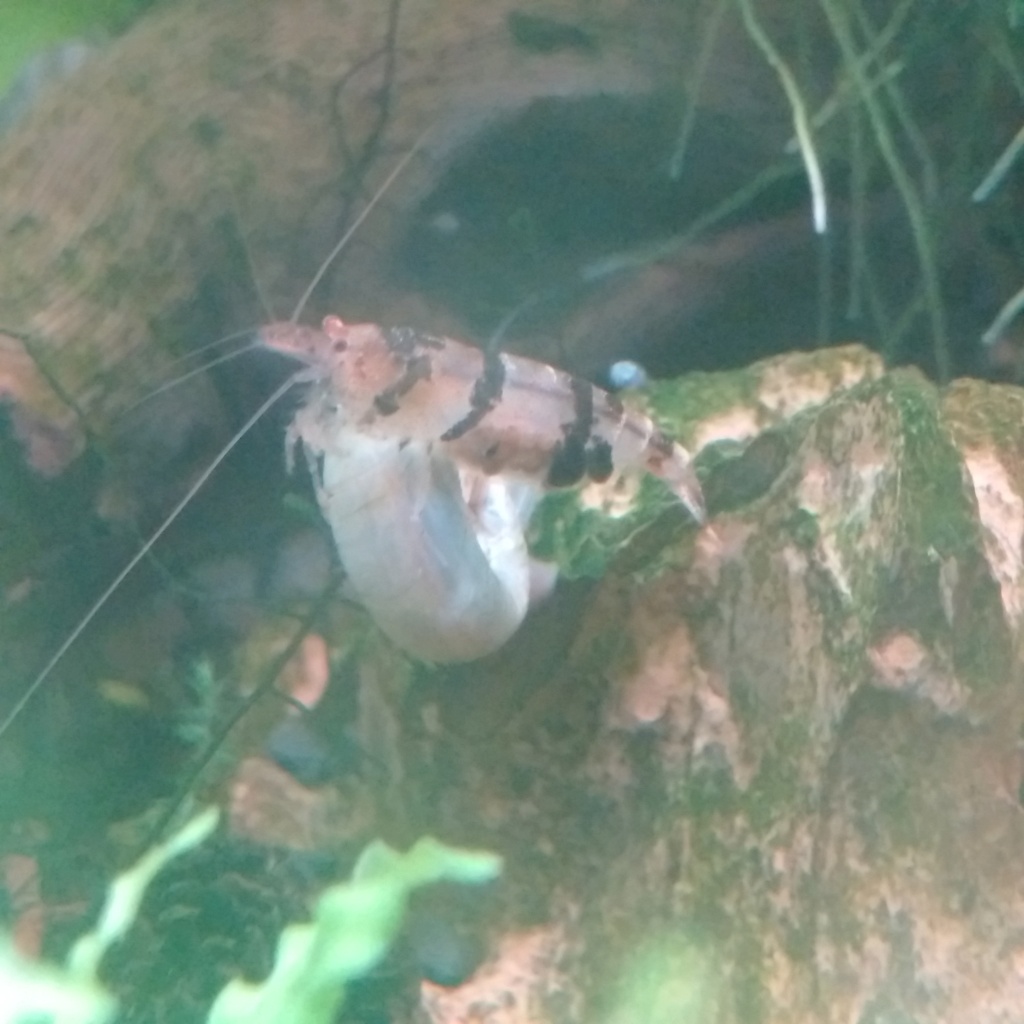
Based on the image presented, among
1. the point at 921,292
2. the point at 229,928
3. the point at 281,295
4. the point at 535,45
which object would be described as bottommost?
the point at 921,292

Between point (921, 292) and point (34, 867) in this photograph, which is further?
point (921, 292)

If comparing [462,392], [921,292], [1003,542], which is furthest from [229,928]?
[921,292]

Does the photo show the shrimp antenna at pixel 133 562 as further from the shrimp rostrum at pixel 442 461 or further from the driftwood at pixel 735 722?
the driftwood at pixel 735 722

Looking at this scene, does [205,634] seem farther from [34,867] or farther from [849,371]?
[849,371]

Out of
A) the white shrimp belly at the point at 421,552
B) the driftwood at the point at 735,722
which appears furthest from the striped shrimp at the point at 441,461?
the driftwood at the point at 735,722

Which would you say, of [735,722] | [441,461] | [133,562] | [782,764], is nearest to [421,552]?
[441,461]

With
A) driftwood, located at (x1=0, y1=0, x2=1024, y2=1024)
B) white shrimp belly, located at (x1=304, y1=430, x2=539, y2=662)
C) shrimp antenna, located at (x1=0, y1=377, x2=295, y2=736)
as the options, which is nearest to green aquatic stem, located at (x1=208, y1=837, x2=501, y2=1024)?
driftwood, located at (x1=0, y1=0, x2=1024, y2=1024)

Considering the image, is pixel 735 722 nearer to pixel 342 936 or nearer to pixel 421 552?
pixel 421 552

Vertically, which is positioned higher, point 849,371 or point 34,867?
point 849,371

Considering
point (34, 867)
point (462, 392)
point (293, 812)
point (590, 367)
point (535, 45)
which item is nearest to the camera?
point (462, 392)
